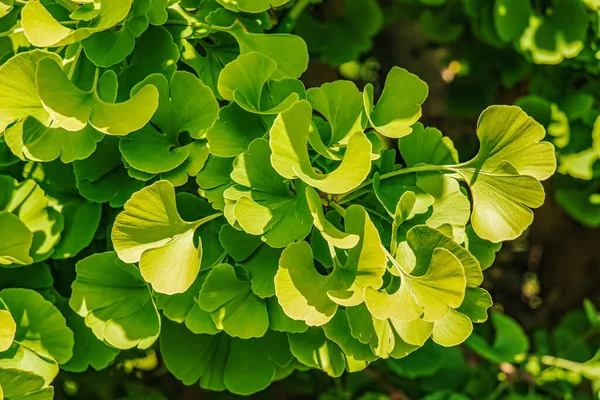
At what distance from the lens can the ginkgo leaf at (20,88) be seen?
445 millimetres

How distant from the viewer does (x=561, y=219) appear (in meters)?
1.09

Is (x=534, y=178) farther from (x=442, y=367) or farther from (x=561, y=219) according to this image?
(x=561, y=219)

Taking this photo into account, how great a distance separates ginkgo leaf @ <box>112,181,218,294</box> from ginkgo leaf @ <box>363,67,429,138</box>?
15cm

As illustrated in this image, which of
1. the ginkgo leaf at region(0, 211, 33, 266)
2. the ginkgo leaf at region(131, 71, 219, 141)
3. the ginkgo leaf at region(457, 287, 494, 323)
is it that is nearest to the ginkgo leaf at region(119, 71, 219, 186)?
the ginkgo leaf at region(131, 71, 219, 141)

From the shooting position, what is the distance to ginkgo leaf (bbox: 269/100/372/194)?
0.42 meters

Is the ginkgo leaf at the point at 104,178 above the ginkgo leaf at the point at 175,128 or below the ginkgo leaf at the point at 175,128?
below

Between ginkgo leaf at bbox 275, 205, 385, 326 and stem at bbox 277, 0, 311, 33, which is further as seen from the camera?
stem at bbox 277, 0, 311, 33

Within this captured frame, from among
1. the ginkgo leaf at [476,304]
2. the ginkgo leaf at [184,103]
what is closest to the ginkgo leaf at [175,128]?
the ginkgo leaf at [184,103]

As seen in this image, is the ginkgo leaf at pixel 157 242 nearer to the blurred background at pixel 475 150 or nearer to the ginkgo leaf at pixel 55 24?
the ginkgo leaf at pixel 55 24

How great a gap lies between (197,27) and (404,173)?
0.20 meters

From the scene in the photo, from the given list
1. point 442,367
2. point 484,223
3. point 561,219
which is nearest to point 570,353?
point 442,367

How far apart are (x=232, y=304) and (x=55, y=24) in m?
0.23

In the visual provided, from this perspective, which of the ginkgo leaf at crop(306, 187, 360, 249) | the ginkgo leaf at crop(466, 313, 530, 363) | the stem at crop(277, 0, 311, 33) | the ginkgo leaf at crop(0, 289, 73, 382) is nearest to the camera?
the ginkgo leaf at crop(306, 187, 360, 249)

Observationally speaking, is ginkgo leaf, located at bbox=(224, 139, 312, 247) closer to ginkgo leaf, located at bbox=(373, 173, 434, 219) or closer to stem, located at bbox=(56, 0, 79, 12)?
ginkgo leaf, located at bbox=(373, 173, 434, 219)
